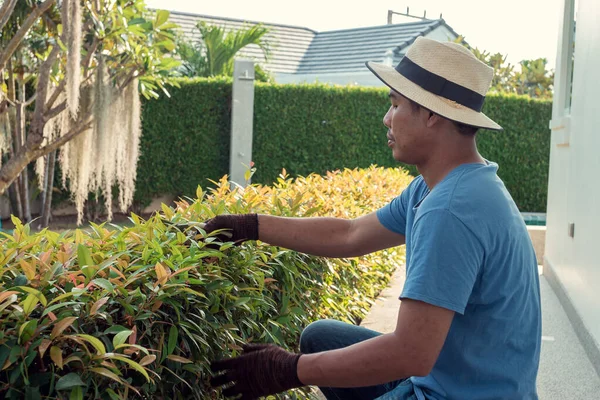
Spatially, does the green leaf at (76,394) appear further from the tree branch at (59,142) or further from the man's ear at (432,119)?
the tree branch at (59,142)

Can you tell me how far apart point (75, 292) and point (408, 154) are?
3.25 ft

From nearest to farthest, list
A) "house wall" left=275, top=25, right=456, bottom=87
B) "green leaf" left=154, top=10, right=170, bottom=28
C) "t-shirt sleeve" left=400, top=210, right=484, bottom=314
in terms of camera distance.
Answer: "t-shirt sleeve" left=400, top=210, right=484, bottom=314, "green leaf" left=154, top=10, right=170, bottom=28, "house wall" left=275, top=25, right=456, bottom=87

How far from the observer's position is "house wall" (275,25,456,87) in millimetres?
26016

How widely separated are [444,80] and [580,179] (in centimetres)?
401

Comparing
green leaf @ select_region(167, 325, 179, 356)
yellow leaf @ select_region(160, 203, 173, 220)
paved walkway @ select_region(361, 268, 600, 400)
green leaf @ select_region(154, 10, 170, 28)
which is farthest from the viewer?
green leaf @ select_region(154, 10, 170, 28)

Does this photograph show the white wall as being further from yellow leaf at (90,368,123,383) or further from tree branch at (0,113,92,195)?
tree branch at (0,113,92,195)

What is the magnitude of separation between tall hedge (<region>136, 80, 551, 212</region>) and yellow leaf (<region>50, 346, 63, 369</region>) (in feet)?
38.4

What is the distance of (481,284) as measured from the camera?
1.94m

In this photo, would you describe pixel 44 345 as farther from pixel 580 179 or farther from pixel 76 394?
pixel 580 179

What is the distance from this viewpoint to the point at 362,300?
484cm

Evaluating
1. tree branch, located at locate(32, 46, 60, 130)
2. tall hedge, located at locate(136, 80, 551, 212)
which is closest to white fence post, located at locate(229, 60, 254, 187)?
tall hedge, located at locate(136, 80, 551, 212)

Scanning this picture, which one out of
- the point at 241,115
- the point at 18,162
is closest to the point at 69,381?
the point at 18,162

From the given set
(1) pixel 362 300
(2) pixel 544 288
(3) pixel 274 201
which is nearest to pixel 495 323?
(3) pixel 274 201

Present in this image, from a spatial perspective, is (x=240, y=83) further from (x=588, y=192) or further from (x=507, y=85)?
(x=507, y=85)
